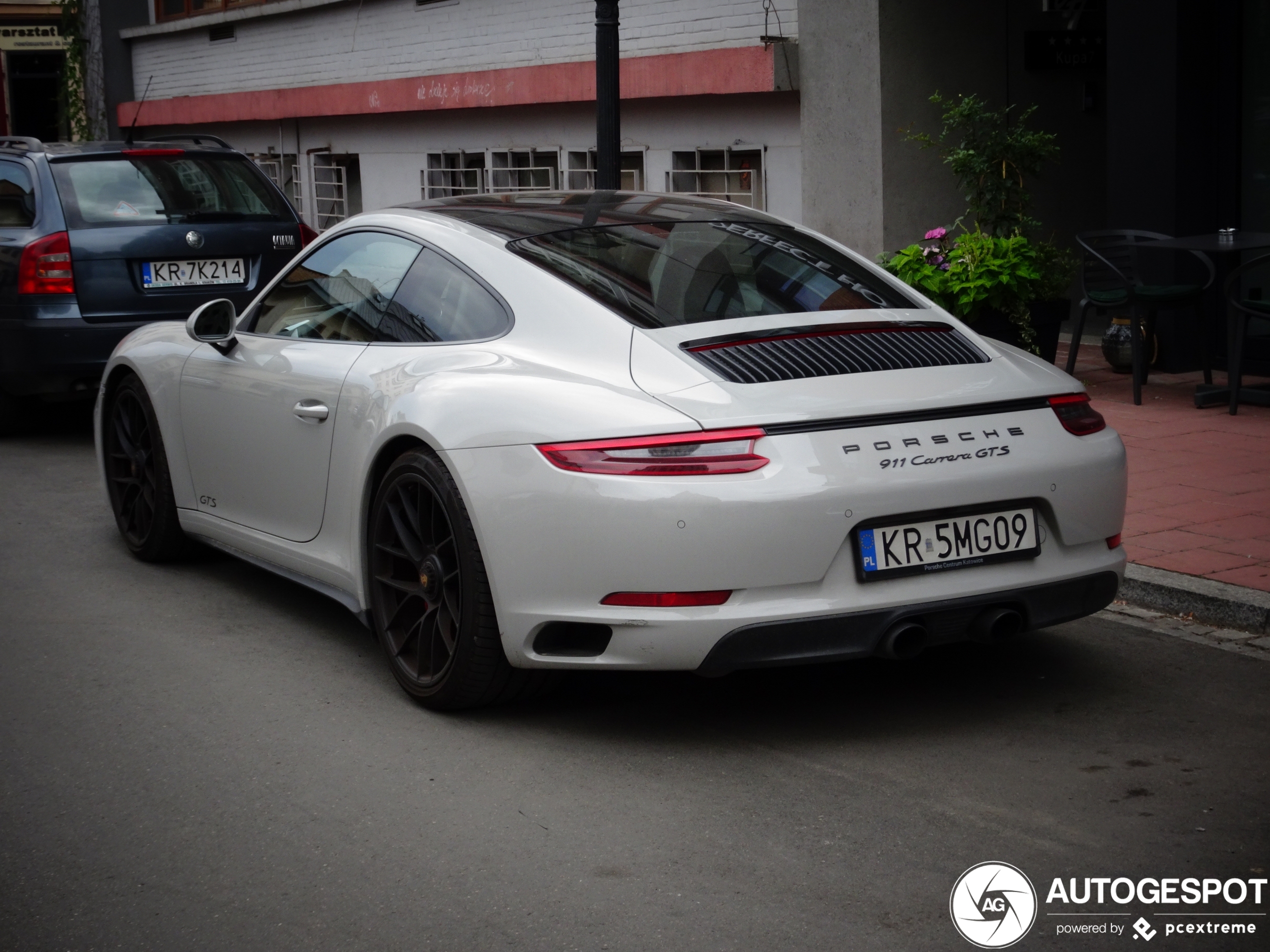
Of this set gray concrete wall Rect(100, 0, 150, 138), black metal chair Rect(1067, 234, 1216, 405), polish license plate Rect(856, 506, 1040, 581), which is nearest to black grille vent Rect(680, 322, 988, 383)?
polish license plate Rect(856, 506, 1040, 581)

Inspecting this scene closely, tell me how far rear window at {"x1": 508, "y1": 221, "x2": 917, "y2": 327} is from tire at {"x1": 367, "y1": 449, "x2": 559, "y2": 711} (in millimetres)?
698

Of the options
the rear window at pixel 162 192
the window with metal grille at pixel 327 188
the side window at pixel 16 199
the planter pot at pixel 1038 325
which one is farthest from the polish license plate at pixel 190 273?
the window with metal grille at pixel 327 188

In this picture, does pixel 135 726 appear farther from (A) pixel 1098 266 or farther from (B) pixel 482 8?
(B) pixel 482 8

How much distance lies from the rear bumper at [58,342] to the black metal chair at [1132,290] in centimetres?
558

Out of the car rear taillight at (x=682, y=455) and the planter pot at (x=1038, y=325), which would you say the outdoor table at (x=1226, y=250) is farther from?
the car rear taillight at (x=682, y=455)

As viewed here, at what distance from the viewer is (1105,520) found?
14.1 feet

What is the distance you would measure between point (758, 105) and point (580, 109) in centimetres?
253

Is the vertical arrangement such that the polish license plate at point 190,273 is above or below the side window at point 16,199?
below

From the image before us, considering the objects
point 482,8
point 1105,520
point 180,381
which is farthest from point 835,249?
point 482,8

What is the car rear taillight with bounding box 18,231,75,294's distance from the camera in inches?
349

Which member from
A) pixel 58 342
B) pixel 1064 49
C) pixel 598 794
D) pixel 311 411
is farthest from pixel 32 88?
pixel 598 794

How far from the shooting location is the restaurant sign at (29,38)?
118 ft

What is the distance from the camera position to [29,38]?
36250 millimetres

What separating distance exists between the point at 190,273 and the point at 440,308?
192 inches
